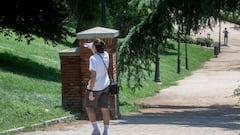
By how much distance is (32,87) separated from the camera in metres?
17.9

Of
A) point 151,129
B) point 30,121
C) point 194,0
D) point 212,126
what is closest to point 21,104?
point 30,121

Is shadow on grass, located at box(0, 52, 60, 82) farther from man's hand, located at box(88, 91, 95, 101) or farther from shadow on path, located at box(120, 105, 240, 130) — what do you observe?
man's hand, located at box(88, 91, 95, 101)

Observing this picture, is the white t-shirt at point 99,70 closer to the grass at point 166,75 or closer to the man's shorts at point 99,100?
the man's shorts at point 99,100

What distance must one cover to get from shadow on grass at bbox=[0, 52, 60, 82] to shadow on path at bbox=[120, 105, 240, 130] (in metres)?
3.79

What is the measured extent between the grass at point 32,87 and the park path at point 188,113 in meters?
0.65

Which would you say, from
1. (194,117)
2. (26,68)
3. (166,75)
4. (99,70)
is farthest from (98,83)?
(166,75)

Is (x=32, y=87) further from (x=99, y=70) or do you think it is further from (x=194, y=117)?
(x=99, y=70)

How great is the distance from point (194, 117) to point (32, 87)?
14.9ft

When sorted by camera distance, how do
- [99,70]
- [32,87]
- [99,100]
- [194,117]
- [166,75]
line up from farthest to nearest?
[166,75], [32,87], [194,117], [99,100], [99,70]

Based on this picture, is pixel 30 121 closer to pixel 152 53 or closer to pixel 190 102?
pixel 152 53

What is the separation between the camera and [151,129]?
1323cm

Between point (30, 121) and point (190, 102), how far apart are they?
11.8m

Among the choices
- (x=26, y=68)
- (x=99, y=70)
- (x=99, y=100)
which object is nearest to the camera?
(x=99, y=70)

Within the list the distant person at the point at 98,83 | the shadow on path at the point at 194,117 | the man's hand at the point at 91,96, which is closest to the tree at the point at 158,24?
the shadow on path at the point at 194,117
